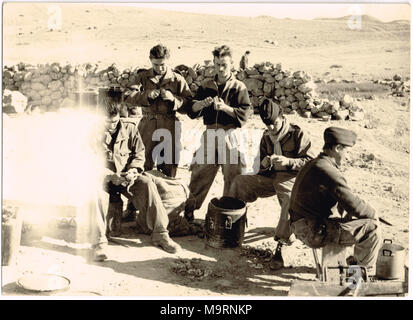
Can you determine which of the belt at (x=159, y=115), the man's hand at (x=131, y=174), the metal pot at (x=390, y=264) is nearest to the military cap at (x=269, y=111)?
the belt at (x=159, y=115)

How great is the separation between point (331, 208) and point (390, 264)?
90cm

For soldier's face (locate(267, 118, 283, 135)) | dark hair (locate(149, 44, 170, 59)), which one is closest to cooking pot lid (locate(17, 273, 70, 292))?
soldier's face (locate(267, 118, 283, 135))

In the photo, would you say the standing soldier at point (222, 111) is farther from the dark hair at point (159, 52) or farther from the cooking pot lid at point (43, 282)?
the cooking pot lid at point (43, 282)

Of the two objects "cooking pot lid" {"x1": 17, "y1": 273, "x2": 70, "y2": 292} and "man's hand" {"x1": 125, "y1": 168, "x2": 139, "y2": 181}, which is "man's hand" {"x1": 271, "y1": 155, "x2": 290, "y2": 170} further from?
"cooking pot lid" {"x1": 17, "y1": 273, "x2": 70, "y2": 292}

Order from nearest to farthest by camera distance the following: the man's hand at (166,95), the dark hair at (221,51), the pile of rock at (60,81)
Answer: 1. the dark hair at (221,51)
2. the man's hand at (166,95)
3. the pile of rock at (60,81)

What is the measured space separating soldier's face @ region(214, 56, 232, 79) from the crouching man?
56.9 inches

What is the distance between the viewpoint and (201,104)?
858 centimetres

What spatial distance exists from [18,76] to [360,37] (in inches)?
506

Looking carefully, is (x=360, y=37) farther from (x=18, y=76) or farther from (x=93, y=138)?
(x=93, y=138)

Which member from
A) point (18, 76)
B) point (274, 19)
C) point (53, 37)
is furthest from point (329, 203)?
point (274, 19)

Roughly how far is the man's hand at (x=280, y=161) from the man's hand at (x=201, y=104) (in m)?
1.25

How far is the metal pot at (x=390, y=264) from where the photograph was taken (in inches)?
274

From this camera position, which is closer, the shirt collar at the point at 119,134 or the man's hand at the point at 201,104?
the shirt collar at the point at 119,134
